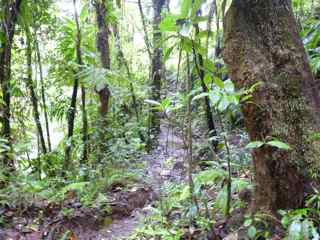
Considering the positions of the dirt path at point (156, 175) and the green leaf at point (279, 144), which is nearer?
the green leaf at point (279, 144)

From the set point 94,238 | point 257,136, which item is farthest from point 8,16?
point 257,136

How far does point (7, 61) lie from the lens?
5.02m

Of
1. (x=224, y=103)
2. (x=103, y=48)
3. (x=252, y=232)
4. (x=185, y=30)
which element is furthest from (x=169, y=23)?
(x=103, y=48)

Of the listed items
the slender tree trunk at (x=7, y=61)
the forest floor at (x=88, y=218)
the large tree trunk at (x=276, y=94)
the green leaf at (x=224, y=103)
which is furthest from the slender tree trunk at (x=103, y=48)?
the green leaf at (x=224, y=103)

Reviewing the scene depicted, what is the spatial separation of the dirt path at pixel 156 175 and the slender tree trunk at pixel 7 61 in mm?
1837

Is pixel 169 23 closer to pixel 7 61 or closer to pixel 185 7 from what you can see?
pixel 185 7

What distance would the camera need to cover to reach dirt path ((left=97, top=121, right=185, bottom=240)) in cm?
387

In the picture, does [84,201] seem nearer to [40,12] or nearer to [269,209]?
[269,209]

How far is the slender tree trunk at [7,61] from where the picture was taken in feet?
16.1

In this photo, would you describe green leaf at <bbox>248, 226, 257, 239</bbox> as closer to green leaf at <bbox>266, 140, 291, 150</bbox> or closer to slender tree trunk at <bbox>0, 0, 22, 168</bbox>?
green leaf at <bbox>266, 140, 291, 150</bbox>

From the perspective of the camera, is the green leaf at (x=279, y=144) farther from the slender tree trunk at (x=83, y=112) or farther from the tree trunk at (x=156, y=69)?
the tree trunk at (x=156, y=69)

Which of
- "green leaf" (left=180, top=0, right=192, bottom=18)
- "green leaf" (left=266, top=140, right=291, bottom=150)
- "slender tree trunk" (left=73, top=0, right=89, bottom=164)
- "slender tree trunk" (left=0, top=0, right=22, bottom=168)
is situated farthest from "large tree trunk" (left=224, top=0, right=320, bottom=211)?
"slender tree trunk" (left=0, top=0, right=22, bottom=168)

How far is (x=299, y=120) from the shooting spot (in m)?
2.46

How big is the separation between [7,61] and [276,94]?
3.84m
